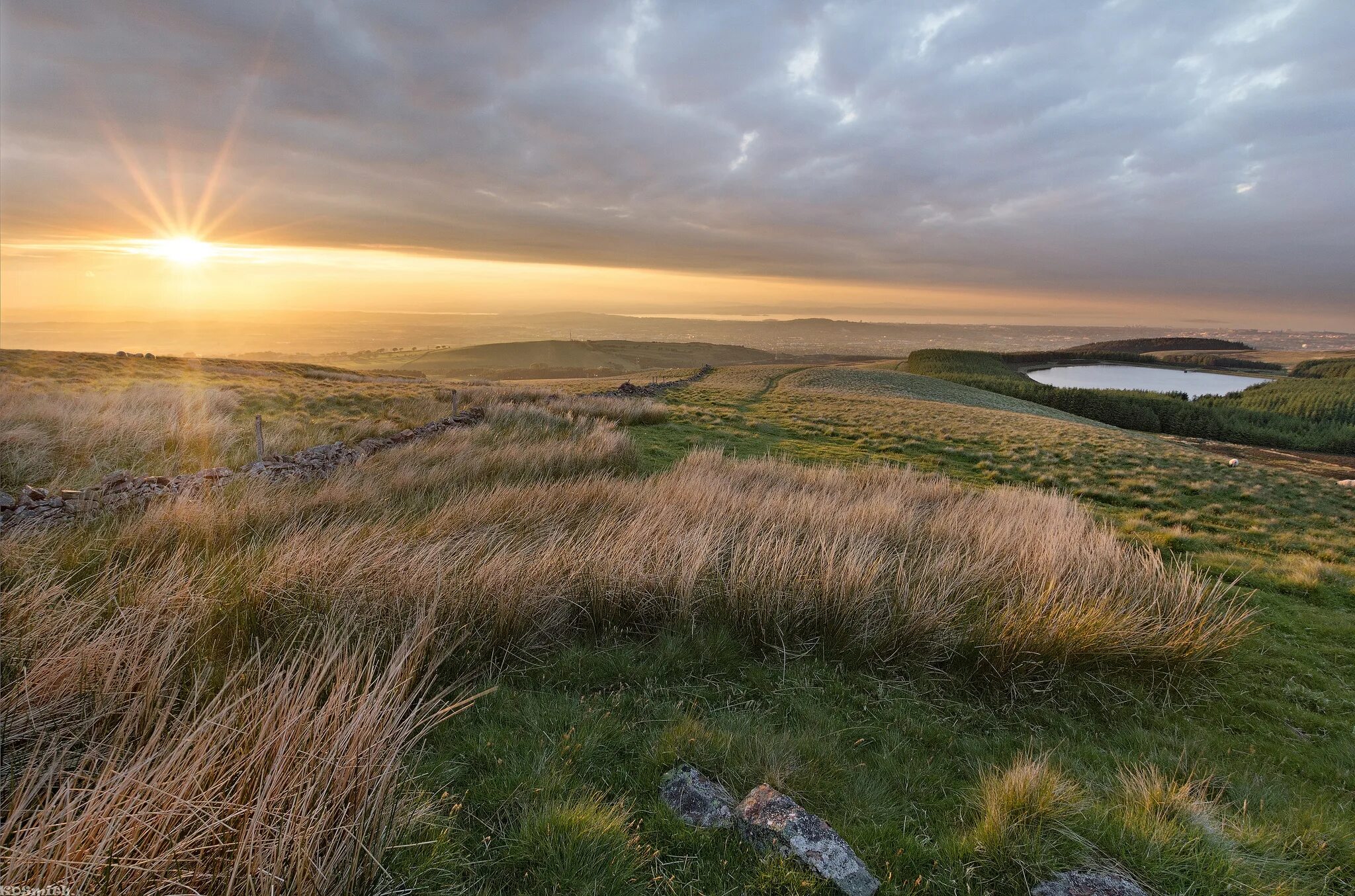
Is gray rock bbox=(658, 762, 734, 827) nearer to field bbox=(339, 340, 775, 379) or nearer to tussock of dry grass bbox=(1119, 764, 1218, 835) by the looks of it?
tussock of dry grass bbox=(1119, 764, 1218, 835)

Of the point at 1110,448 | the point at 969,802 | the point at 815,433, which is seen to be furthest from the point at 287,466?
the point at 1110,448

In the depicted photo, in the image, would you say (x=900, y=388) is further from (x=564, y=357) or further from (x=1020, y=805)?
(x=564, y=357)

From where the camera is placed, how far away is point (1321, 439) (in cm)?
6812

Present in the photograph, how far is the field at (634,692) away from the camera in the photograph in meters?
2.24

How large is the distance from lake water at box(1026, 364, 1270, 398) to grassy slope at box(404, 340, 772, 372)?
78209 mm

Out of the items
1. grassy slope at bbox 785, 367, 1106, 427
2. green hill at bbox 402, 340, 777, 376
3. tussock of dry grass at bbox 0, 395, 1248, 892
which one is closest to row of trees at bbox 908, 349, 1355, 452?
grassy slope at bbox 785, 367, 1106, 427

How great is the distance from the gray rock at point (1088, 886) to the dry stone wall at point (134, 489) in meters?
8.38

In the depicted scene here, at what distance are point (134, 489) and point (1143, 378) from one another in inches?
7182

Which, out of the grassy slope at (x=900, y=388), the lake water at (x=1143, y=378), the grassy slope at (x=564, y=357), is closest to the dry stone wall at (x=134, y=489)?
the grassy slope at (x=900, y=388)

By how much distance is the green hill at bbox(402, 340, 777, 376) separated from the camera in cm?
15450

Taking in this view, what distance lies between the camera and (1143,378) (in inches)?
5458

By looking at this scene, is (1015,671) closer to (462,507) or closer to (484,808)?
(484,808)

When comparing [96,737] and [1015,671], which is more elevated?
[96,737]

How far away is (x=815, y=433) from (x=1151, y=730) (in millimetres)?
18621
